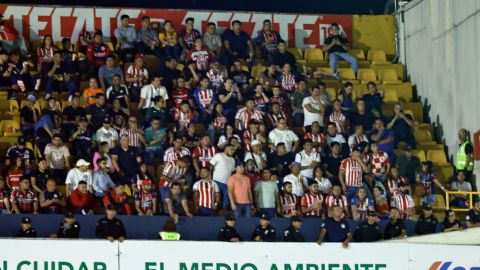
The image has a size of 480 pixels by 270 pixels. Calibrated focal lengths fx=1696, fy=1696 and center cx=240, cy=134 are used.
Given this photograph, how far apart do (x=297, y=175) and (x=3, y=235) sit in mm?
5025

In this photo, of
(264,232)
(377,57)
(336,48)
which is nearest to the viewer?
(264,232)

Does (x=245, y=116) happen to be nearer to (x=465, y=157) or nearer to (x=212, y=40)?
(x=212, y=40)

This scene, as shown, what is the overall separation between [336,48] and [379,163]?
476 centimetres

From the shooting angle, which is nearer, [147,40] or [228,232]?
[228,232]

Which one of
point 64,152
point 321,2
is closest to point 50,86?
point 64,152

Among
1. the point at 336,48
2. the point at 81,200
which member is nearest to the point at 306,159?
the point at 81,200

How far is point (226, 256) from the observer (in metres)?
24.5

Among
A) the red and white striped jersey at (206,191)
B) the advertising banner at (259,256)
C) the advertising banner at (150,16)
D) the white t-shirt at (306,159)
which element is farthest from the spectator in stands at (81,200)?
the advertising banner at (150,16)

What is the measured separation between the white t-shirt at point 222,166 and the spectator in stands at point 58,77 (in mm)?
3633

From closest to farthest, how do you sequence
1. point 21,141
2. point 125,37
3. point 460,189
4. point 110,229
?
point 110,229, point 21,141, point 460,189, point 125,37

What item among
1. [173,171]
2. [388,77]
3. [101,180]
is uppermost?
[388,77]

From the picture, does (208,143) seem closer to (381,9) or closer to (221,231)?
(221,231)

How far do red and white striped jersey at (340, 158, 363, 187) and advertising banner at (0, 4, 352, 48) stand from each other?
556 cm

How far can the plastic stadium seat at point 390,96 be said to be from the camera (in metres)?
31.7
